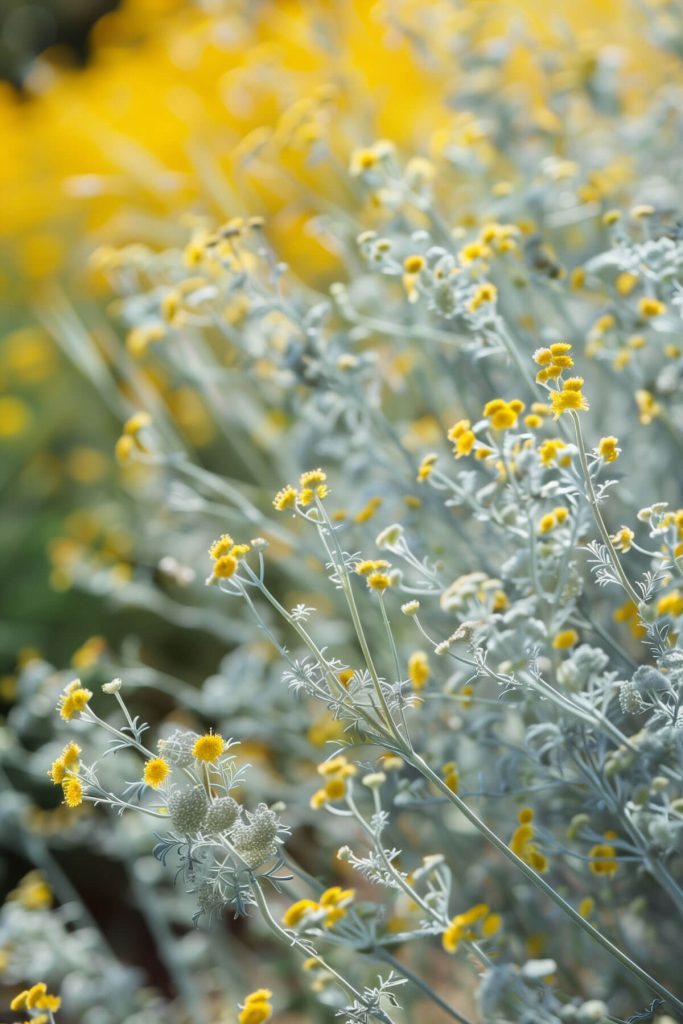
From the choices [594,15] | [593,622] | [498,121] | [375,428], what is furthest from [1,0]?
[593,622]

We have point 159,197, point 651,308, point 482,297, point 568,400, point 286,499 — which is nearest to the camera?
point 568,400

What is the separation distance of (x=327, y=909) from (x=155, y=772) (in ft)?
0.82

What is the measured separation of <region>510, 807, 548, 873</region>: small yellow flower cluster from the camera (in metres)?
1.34

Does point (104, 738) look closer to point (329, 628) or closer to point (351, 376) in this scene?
point (329, 628)

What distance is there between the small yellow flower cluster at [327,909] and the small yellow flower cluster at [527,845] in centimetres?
33

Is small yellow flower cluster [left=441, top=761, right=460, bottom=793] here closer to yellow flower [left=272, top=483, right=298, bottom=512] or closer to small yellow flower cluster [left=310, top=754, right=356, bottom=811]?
small yellow flower cluster [left=310, top=754, right=356, bottom=811]

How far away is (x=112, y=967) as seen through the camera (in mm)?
2076

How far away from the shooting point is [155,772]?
1159mm

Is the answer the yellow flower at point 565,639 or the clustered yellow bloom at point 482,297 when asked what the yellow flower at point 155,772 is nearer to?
the yellow flower at point 565,639

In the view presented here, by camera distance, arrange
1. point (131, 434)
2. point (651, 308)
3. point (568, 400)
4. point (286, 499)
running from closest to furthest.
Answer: point (568, 400) → point (286, 499) → point (651, 308) → point (131, 434)

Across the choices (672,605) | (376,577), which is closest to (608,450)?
(672,605)

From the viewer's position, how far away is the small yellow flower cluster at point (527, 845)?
1344 mm

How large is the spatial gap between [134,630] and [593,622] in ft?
8.11

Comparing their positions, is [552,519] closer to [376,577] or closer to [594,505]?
[594,505]
